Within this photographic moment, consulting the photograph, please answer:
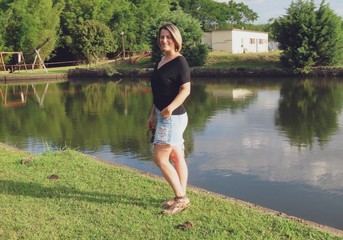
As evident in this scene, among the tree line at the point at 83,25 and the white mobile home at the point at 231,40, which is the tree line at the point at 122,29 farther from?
the white mobile home at the point at 231,40

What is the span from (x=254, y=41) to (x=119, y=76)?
53.8 feet

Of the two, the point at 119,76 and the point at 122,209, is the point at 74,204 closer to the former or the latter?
the point at 122,209

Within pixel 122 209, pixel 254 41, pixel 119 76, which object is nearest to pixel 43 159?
pixel 122 209

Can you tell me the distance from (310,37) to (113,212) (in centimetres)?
2549

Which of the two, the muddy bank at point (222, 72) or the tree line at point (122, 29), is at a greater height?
the tree line at point (122, 29)

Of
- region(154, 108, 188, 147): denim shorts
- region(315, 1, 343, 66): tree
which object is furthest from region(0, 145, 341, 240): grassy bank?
region(315, 1, 343, 66): tree

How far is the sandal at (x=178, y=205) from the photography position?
4.04 metres

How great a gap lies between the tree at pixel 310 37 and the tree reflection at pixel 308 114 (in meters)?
8.10

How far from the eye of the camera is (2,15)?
36.3 m

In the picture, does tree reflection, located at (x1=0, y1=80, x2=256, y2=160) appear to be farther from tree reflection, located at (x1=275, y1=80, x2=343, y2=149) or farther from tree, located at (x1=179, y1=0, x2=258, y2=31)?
tree, located at (x1=179, y1=0, x2=258, y2=31)

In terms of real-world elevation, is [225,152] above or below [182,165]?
below

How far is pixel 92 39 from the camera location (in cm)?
3578

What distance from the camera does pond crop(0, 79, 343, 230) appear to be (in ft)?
19.4

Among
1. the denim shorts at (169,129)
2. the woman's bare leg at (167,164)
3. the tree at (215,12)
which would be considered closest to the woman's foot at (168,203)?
the woman's bare leg at (167,164)
